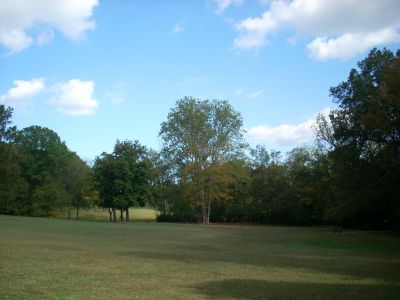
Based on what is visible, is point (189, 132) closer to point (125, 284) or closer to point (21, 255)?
point (21, 255)

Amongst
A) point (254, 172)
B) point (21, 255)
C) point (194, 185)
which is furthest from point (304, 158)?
point (21, 255)

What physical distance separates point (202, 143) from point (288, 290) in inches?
2048

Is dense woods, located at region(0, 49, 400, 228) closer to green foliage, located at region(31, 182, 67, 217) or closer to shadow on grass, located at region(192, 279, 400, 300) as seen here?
green foliage, located at region(31, 182, 67, 217)

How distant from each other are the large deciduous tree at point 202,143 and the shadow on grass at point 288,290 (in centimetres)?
4946

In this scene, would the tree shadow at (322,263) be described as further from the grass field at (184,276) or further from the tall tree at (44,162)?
the tall tree at (44,162)

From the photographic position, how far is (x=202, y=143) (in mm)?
62812

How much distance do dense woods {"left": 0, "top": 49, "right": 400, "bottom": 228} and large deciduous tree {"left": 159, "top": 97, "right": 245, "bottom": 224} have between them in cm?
15

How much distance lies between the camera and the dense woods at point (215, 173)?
3800 centimetres

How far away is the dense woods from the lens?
3800 cm

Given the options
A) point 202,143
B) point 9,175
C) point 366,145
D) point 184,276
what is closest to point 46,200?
point 9,175

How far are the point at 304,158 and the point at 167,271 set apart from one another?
59295 millimetres

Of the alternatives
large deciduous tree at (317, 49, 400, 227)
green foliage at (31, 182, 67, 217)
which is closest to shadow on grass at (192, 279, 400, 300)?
large deciduous tree at (317, 49, 400, 227)

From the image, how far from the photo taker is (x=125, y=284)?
11.1 metres

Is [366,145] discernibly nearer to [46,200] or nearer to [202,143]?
[202,143]
